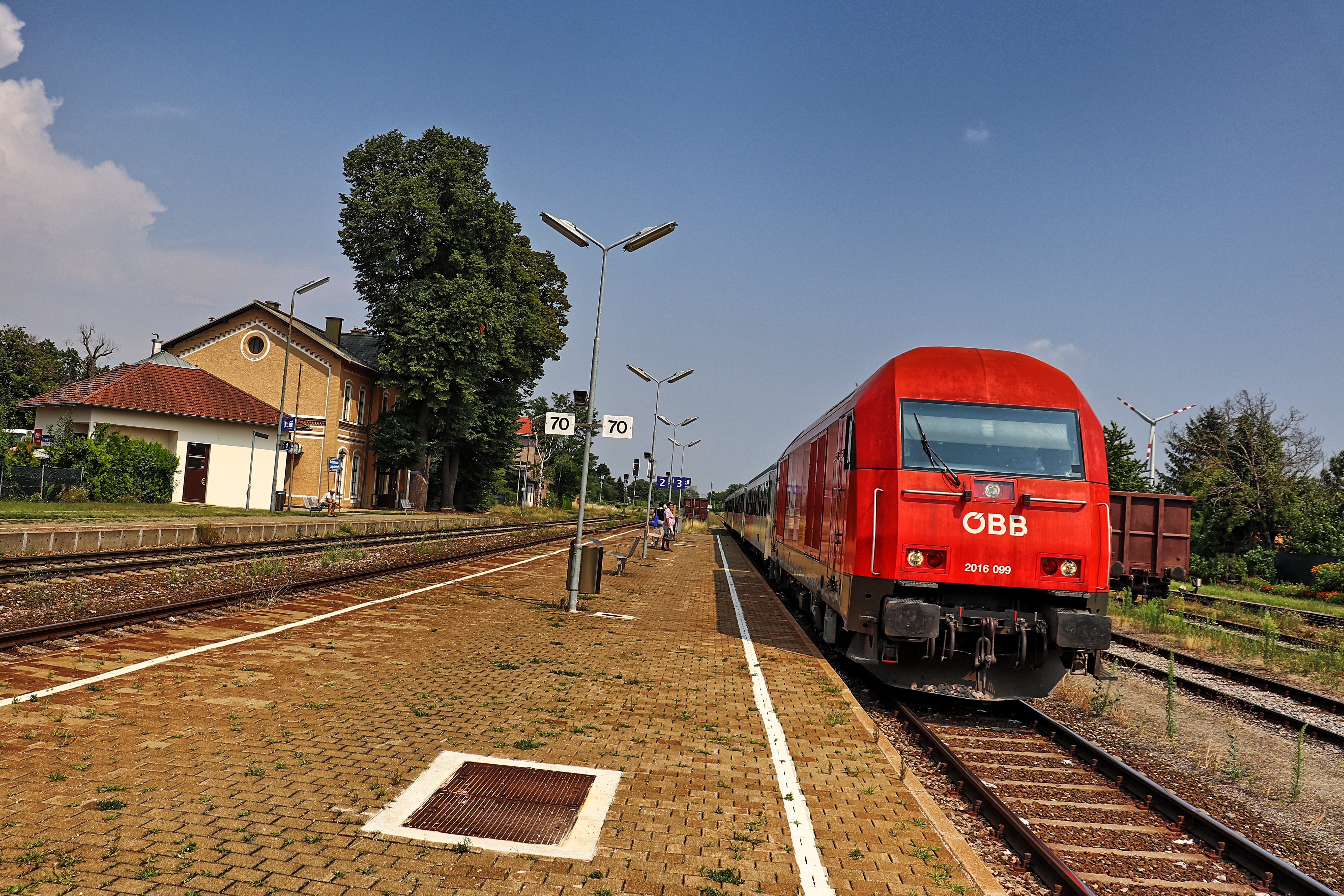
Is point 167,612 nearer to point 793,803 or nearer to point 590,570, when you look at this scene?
point 590,570

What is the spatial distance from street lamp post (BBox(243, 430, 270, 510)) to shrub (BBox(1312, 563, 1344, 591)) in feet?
130

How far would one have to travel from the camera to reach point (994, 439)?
8.55m

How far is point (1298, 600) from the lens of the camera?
27.9 meters

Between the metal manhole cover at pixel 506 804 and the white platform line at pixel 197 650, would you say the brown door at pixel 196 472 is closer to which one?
the white platform line at pixel 197 650

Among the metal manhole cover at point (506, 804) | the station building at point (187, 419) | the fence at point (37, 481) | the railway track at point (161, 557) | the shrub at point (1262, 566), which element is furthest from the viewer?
the shrub at point (1262, 566)

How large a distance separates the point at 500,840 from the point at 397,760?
1.34 m

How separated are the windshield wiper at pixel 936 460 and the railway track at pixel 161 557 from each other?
39.5 feet

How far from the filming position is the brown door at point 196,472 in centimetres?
3462

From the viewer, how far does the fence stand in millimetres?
26984

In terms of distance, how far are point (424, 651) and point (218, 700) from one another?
271 centimetres

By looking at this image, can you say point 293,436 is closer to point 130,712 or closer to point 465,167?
point 465,167

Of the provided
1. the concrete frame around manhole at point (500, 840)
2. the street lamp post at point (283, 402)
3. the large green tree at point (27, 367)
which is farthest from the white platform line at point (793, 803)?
the large green tree at point (27, 367)

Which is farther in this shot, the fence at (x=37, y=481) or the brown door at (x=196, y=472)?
the brown door at (x=196, y=472)

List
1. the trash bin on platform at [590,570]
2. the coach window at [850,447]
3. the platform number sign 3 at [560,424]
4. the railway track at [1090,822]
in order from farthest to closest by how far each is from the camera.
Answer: the platform number sign 3 at [560,424] → the trash bin on platform at [590,570] → the coach window at [850,447] → the railway track at [1090,822]
